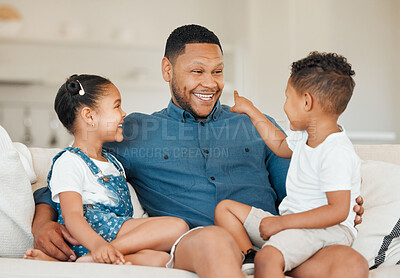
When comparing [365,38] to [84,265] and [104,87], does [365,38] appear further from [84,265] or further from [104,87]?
[84,265]

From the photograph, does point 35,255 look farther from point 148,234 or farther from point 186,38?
point 186,38

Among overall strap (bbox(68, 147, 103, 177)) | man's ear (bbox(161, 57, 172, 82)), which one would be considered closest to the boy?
overall strap (bbox(68, 147, 103, 177))

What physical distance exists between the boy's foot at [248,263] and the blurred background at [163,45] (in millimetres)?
2956

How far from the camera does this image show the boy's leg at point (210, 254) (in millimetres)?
1069

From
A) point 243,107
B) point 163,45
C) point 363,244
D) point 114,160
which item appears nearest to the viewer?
point 363,244

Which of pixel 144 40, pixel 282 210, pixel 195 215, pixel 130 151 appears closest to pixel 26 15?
pixel 144 40

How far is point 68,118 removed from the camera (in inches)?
62.1

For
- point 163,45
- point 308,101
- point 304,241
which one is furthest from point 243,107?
point 163,45

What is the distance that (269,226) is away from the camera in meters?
1.27

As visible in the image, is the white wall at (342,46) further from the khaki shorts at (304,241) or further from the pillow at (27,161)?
the khaki shorts at (304,241)

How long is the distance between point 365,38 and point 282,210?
11.7 feet

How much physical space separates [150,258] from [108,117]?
20.6 inches

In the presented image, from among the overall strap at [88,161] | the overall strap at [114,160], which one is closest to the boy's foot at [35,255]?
the overall strap at [88,161]

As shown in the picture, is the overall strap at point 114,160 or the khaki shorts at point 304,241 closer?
the khaki shorts at point 304,241
